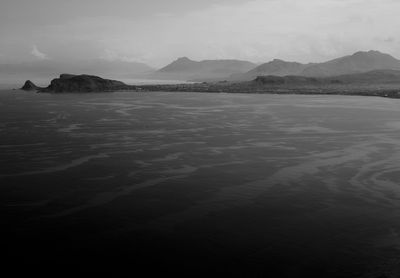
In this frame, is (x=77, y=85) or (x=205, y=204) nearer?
(x=205, y=204)

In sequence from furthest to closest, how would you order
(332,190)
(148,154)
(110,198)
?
(148,154) < (332,190) < (110,198)

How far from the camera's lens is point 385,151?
3170 cm

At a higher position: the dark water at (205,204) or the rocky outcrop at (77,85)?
the rocky outcrop at (77,85)

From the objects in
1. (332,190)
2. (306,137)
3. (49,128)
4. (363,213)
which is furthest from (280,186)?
(49,128)

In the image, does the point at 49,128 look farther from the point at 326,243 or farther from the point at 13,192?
the point at 326,243

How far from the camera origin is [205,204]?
19.5 metres

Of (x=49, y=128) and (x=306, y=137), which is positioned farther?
(x=49, y=128)

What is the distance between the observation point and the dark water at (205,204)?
46.2ft

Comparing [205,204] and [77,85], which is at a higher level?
[77,85]

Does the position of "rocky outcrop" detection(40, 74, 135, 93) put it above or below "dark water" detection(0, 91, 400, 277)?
above

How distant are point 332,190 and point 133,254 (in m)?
11.5

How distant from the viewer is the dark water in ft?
46.2

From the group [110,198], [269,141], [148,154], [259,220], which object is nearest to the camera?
[259,220]

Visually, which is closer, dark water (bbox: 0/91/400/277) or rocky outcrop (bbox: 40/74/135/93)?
dark water (bbox: 0/91/400/277)
